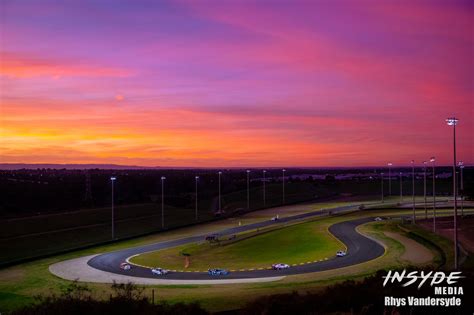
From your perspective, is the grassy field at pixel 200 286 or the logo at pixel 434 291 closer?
the logo at pixel 434 291

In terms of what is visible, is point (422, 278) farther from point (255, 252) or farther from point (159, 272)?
point (255, 252)

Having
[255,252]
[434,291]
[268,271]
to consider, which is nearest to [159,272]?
[268,271]

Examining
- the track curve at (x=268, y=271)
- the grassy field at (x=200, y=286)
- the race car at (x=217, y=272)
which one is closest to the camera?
the grassy field at (x=200, y=286)

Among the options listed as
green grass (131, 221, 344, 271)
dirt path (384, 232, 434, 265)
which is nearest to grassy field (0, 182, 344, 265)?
green grass (131, 221, 344, 271)

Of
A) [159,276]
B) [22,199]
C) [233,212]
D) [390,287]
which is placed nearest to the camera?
[390,287]

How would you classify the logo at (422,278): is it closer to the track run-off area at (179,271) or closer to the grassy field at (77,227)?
the track run-off area at (179,271)

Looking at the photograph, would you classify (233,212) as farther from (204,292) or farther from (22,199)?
(204,292)

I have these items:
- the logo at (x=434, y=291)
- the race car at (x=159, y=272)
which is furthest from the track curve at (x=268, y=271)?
the logo at (x=434, y=291)

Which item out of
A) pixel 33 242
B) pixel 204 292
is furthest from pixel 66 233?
pixel 204 292

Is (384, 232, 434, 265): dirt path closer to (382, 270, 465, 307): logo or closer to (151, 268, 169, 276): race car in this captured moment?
(151, 268, 169, 276): race car
